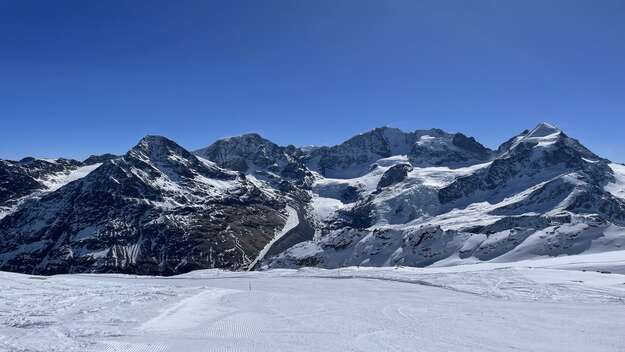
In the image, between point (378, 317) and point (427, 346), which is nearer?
point (427, 346)

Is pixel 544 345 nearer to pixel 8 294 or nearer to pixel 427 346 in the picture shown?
pixel 427 346

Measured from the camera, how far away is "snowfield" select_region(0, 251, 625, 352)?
20562mm

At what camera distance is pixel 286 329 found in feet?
77.0

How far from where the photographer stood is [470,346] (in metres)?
20.6

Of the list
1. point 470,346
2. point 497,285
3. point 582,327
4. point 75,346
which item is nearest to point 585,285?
point 497,285

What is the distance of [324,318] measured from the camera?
26766mm

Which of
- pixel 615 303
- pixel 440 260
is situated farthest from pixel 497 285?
pixel 440 260

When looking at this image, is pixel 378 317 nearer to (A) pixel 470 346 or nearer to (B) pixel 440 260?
(A) pixel 470 346

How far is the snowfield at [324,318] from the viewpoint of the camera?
67.5ft

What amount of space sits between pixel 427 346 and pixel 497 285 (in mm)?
26380

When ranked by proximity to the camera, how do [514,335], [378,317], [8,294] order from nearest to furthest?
[514,335], [378,317], [8,294]

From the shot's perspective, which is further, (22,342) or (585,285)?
(585,285)

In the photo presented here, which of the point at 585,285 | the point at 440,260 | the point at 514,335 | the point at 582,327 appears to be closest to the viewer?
the point at 514,335

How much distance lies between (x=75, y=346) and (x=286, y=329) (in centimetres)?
881
